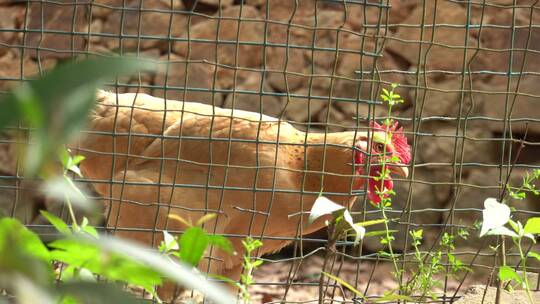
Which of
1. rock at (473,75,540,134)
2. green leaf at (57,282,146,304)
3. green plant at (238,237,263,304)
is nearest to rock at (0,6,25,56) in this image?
rock at (473,75,540,134)

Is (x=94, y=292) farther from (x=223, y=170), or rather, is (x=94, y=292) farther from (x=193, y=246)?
(x=223, y=170)

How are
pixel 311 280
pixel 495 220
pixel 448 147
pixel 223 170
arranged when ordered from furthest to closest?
pixel 448 147, pixel 311 280, pixel 223 170, pixel 495 220

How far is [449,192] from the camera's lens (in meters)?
5.55

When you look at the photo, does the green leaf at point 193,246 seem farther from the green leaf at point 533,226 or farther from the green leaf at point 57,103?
the green leaf at point 533,226

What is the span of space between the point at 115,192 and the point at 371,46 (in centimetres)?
261

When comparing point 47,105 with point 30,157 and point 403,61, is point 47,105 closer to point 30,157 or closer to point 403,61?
point 30,157

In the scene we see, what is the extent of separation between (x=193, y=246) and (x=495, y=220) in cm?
83

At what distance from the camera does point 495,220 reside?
62.9 inches

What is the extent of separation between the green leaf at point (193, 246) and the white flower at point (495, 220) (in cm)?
75

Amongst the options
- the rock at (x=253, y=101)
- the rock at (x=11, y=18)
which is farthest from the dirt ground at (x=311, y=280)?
the rock at (x=11, y=18)

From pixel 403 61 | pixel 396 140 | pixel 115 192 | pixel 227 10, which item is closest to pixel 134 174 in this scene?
pixel 115 192

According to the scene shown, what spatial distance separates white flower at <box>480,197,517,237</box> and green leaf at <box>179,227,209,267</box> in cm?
75

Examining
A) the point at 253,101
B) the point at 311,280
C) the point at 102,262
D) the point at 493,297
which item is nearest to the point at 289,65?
the point at 253,101

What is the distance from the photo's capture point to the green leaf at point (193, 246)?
0.99m
